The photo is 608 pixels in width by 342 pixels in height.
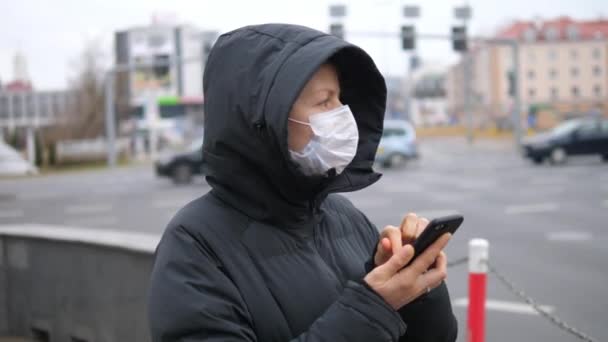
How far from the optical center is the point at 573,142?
29.7 metres

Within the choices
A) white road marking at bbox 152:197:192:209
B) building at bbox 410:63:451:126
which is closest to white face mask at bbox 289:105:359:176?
white road marking at bbox 152:197:192:209

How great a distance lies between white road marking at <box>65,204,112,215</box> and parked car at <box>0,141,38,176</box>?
66.2ft

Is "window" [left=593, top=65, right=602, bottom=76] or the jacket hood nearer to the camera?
the jacket hood

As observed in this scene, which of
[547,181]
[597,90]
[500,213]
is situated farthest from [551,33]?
[500,213]

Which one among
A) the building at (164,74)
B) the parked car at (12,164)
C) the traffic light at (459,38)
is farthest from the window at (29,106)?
the traffic light at (459,38)

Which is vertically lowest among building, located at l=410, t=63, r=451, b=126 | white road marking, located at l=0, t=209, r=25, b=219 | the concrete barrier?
building, located at l=410, t=63, r=451, b=126

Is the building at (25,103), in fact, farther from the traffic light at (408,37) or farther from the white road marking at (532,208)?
the white road marking at (532,208)

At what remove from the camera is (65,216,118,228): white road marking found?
648 inches

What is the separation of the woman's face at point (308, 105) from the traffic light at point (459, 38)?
33.3m

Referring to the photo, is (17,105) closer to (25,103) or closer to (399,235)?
(25,103)

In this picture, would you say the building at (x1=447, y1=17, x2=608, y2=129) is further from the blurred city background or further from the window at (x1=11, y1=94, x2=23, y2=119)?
the window at (x1=11, y1=94, x2=23, y2=119)

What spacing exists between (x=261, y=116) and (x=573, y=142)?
29.5m

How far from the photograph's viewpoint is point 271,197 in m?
1.91

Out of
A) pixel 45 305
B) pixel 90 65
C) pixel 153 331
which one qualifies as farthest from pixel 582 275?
pixel 90 65
